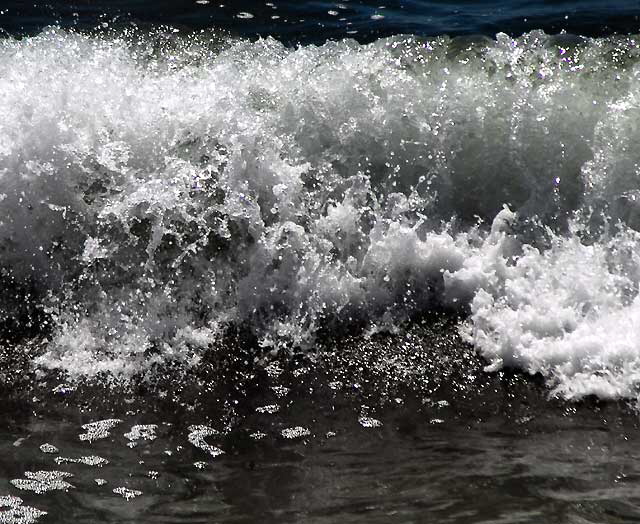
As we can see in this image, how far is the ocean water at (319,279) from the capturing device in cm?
284

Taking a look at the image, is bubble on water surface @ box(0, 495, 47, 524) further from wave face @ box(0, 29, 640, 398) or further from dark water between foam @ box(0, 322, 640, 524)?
wave face @ box(0, 29, 640, 398)

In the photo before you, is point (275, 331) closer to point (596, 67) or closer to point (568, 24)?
point (596, 67)

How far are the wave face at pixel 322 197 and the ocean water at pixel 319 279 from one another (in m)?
0.01

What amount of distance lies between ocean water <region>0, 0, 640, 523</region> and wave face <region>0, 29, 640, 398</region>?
12 millimetres

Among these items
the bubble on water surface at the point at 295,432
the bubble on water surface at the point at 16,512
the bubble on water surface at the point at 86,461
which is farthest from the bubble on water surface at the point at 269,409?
the bubble on water surface at the point at 16,512

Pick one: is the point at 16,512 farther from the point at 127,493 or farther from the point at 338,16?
the point at 338,16

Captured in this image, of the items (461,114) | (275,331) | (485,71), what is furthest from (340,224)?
(485,71)

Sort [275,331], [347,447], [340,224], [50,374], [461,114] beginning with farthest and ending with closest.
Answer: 1. [461,114]
2. [340,224]
3. [275,331]
4. [50,374]
5. [347,447]

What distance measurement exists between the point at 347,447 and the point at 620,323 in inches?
49.9

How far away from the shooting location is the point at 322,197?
4.10 m

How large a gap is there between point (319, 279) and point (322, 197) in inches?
17.3

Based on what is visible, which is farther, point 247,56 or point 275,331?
point 247,56

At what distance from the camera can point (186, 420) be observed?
3211 millimetres

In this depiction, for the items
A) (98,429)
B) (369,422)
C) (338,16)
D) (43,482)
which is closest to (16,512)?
(43,482)
